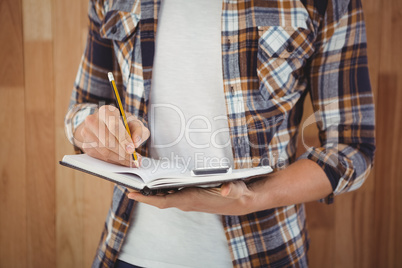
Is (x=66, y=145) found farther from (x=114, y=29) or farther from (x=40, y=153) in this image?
(x=114, y=29)

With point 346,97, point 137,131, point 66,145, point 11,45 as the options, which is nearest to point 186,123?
point 137,131

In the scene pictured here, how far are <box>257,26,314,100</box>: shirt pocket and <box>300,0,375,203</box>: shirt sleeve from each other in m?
0.05

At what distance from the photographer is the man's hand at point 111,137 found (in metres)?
0.60

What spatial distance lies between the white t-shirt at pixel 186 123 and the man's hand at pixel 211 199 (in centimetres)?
10

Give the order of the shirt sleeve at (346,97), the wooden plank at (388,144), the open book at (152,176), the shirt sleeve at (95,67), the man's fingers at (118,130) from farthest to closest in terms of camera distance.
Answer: the wooden plank at (388,144) → the shirt sleeve at (95,67) → the shirt sleeve at (346,97) → the man's fingers at (118,130) → the open book at (152,176)

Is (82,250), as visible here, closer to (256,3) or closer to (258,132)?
(258,132)

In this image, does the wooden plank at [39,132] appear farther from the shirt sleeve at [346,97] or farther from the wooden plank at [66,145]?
the shirt sleeve at [346,97]

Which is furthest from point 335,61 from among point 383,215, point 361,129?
point 383,215

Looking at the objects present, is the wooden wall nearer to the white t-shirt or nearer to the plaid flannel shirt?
the plaid flannel shirt

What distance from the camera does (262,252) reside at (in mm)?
737

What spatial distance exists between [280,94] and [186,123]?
0.77 feet

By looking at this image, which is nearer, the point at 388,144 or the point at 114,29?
the point at 114,29

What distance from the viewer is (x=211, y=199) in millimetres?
621

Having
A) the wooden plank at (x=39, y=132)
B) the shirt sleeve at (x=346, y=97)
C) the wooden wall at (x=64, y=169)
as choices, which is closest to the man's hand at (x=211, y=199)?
the shirt sleeve at (x=346, y=97)
